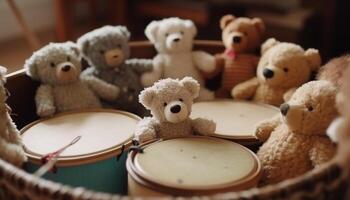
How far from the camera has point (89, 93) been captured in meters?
1.31

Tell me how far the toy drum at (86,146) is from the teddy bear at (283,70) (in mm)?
353

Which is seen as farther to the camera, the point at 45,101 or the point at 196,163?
the point at 45,101

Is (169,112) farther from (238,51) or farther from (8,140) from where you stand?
(238,51)

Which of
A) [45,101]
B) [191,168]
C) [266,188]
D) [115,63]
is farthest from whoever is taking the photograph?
[115,63]

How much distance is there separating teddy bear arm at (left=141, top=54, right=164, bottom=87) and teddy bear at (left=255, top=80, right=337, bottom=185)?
16.2 inches

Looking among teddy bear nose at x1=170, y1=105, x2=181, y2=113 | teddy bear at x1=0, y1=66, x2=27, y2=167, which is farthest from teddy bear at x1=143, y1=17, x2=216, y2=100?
teddy bear at x1=0, y1=66, x2=27, y2=167

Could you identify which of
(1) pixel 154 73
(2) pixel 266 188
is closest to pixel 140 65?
(1) pixel 154 73

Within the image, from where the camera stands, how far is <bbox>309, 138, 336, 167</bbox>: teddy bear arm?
3.23 ft

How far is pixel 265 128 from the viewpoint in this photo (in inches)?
43.3

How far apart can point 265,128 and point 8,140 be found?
1.74 ft

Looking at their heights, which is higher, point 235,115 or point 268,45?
point 268,45

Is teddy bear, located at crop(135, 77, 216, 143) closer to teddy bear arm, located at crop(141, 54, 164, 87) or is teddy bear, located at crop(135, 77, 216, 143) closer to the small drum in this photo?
the small drum

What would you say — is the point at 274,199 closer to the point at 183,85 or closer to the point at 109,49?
the point at 183,85

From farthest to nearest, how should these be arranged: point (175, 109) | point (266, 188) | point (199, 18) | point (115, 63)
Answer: point (199, 18) < point (115, 63) < point (175, 109) < point (266, 188)
